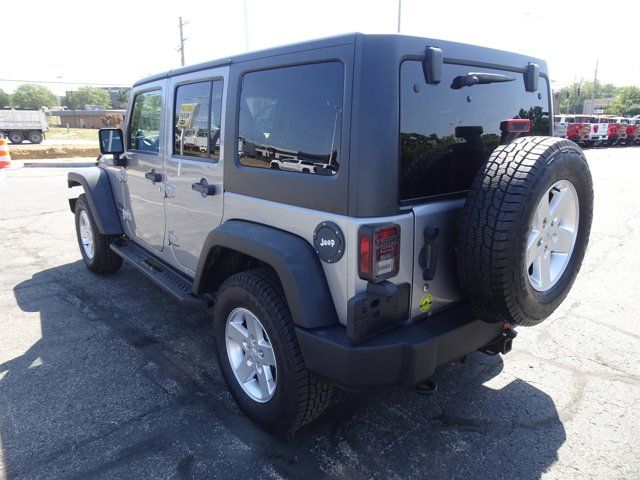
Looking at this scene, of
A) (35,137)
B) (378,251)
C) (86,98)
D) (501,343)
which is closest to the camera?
(378,251)

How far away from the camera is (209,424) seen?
8.93 feet

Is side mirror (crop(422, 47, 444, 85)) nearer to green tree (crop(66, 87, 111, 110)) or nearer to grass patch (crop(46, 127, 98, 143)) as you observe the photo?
grass patch (crop(46, 127, 98, 143))

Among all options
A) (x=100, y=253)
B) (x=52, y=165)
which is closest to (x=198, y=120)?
(x=100, y=253)

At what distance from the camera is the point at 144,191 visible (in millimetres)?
4035

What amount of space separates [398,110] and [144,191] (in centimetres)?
271

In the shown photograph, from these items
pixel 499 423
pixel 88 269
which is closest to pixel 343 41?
pixel 499 423

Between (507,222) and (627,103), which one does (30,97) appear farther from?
(507,222)

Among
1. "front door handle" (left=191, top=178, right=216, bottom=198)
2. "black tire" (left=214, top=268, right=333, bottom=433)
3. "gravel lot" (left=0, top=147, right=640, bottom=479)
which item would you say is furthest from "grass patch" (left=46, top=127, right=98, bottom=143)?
"black tire" (left=214, top=268, right=333, bottom=433)

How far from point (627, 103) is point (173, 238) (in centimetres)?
10733

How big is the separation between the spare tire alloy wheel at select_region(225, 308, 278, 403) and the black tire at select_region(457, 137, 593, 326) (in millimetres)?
1124

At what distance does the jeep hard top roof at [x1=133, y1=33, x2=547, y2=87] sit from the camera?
2045 mm

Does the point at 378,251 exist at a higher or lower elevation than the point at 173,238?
higher

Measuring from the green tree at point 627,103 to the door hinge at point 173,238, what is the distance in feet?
325

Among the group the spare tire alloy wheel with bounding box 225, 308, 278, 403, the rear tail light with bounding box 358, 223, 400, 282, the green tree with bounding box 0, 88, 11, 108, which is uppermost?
the green tree with bounding box 0, 88, 11, 108
